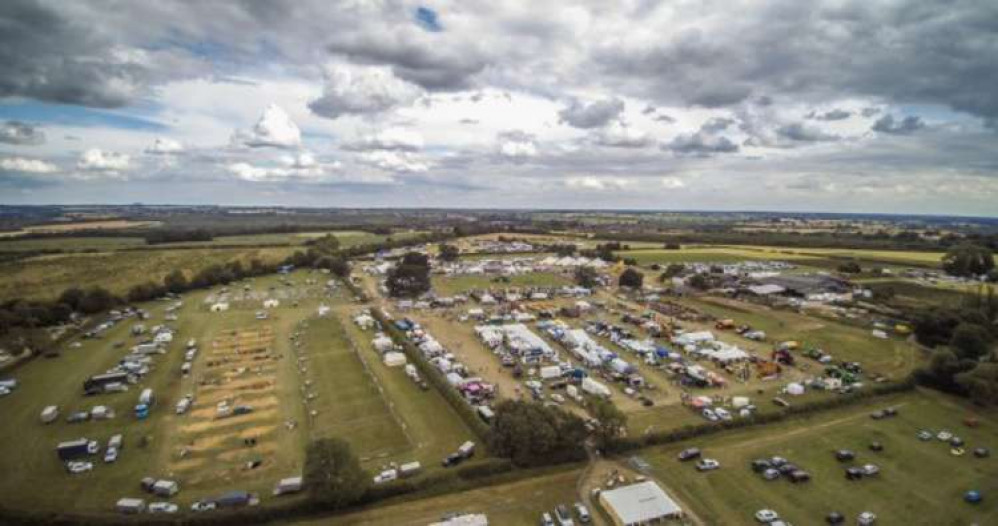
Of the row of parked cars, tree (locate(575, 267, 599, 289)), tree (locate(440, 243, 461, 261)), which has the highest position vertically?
tree (locate(440, 243, 461, 261))

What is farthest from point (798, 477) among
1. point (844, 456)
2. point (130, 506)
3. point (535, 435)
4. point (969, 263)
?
point (969, 263)

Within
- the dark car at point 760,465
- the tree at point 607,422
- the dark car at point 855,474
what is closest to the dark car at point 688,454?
the dark car at point 760,465

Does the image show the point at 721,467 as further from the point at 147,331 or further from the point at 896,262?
the point at 896,262

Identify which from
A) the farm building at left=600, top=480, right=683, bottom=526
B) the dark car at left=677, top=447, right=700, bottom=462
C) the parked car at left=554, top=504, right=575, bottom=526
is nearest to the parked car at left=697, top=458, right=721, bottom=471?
the dark car at left=677, top=447, right=700, bottom=462

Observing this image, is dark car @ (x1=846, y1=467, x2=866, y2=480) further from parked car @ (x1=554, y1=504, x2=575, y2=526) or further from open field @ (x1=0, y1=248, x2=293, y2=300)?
open field @ (x1=0, y1=248, x2=293, y2=300)

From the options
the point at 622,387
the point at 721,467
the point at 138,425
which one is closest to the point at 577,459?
the point at 721,467

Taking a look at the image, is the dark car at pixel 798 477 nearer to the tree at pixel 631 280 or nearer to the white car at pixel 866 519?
the white car at pixel 866 519

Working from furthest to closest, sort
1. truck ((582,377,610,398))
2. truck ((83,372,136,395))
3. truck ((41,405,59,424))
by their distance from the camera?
truck ((83,372,136,395)), truck ((582,377,610,398)), truck ((41,405,59,424))
